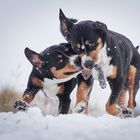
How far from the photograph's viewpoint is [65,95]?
700 cm

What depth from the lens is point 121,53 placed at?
21.9 feet

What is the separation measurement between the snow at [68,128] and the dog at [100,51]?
1263mm

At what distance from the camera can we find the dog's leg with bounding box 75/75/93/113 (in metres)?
6.51

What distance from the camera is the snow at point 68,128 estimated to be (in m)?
4.44

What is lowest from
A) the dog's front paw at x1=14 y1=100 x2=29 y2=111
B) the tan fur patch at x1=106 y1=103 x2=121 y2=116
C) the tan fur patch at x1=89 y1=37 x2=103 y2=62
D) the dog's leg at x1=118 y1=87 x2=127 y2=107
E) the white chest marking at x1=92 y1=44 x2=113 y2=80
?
the dog's leg at x1=118 y1=87 x2=127 y2=107

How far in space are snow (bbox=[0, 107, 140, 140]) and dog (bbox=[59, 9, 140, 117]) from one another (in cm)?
126

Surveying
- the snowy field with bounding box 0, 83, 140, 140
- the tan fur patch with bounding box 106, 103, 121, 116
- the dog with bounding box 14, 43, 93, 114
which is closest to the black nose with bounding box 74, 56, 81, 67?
the dog with bounding box 14, 43, 93, 114

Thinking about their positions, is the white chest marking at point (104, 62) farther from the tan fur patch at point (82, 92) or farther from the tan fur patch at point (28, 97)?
the tan fur patch at point (28, 97)

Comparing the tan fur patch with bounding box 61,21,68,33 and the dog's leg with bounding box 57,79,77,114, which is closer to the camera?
the tan fur patch with bounding box 61,21,68,33

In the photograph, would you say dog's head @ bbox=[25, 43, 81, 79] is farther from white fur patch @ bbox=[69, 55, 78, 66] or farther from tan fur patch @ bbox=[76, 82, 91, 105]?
tan fur patch @ bbox=[76, 82, 91, 105]

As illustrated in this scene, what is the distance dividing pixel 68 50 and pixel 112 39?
740 millimetres

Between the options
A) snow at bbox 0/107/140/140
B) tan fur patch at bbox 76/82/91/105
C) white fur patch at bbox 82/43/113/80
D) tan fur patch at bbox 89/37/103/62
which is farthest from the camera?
tan fur patch at bbox 76/82/91/105

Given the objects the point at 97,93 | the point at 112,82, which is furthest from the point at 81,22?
the point at 97,93

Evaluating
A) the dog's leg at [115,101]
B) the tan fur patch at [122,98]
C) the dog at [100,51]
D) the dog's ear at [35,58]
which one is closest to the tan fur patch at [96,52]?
the dog at [100,51]
